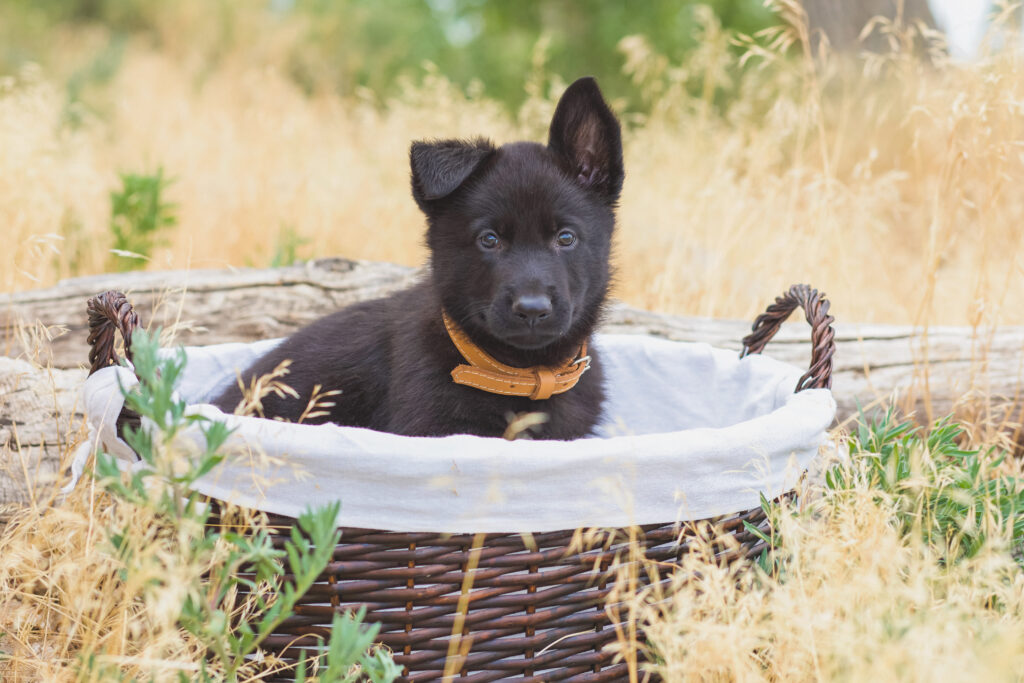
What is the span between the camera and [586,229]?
7.74 feet

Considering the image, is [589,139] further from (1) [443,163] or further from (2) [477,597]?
(2) [477,597]

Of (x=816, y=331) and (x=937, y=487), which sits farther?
(x=816, y=331)

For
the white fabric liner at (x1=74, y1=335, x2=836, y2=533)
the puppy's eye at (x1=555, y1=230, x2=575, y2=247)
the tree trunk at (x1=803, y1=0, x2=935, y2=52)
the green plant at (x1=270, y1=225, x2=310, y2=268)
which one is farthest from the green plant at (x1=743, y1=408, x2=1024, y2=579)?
the tree trunk at (x1=803, y1=0, x2=935, y2=52)

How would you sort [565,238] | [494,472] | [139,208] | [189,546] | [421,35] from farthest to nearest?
[421,35] → [139,208] → [565,238] → [494,472] → [189,546]

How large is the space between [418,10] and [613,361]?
10745 millimetres

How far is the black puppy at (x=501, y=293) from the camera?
219 cm

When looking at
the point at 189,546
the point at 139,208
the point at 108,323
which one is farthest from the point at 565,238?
the point at 139,208

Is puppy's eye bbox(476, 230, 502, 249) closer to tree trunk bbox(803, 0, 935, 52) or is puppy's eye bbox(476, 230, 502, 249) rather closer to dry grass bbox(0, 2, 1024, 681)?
dry grass bbox(0, 2, 1024, 681)

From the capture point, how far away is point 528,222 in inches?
88.7

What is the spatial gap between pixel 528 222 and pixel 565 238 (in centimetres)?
12

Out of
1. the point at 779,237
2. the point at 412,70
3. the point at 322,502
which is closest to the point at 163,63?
the point at 412,70

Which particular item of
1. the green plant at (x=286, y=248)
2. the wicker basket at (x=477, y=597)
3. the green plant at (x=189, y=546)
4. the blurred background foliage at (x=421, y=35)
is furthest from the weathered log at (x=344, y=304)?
the blurred background foliage at (x=421, y=35)

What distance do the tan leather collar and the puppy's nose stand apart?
23 cm

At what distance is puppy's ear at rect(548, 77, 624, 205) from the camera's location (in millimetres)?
2338
